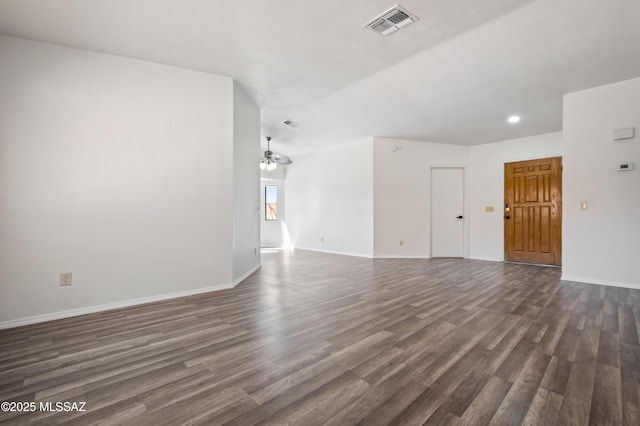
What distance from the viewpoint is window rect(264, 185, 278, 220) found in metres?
9.40

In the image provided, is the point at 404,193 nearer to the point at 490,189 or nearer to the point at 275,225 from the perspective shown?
the point at 490,189

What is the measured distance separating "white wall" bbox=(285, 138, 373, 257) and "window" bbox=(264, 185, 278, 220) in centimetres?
54

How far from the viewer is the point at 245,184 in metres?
4.57

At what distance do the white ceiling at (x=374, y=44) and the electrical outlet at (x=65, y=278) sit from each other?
7.78ft

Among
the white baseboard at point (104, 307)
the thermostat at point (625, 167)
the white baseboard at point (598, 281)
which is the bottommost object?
the white baseboard at point (104, 307)

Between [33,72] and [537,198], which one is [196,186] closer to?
[33,72]

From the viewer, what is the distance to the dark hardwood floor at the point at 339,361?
143 centimetres

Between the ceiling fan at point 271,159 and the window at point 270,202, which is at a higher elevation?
the ceiling fan at point 271,159

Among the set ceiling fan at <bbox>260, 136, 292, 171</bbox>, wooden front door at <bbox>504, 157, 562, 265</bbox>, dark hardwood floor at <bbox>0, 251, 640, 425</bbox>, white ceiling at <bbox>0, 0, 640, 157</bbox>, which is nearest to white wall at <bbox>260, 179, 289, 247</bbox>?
ceiling fan at <bbox>260, 136, 292, 171</bbox>

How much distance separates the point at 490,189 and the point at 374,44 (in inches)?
195

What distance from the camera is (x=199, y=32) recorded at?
290 cm

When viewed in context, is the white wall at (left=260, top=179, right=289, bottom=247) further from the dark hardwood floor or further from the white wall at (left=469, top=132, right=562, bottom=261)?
the dark hardwood floor

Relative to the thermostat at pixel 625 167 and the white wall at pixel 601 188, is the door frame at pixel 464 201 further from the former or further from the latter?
the thermostat at pixel 625 167

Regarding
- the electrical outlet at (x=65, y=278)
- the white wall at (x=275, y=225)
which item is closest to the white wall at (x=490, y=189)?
the white wall at (x=275, y=225)
